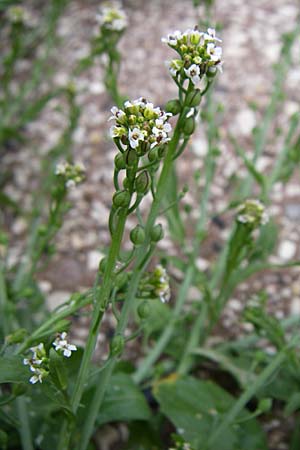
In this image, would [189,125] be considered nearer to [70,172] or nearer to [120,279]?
[120,279]

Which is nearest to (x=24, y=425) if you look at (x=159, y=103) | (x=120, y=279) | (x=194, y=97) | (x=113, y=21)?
(x=120, y=279)

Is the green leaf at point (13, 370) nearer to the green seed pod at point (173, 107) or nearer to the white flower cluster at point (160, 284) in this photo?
the white flower cluster at point (160, 284)

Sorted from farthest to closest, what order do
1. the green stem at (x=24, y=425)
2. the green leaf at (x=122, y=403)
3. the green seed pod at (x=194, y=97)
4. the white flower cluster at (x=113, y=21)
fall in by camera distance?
the white flower cluster at (x=113, y=21) → the green leaf at (x=122, y=403) → the green stem at (x=24, y=425) → the green seed pod at (x=194, y=97)

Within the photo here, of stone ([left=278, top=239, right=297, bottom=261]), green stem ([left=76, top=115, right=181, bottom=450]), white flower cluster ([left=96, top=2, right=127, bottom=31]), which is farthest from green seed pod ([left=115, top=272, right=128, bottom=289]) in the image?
stone ([left=278, top=239, right=297, bottom=261])

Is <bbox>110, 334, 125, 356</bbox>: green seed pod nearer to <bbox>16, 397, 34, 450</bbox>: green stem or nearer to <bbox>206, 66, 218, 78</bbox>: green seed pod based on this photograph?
<bbox>16, 397, 34, 450</bbox>: green stem

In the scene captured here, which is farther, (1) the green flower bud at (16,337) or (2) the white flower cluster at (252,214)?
(2) the white flower cluster at (252,214)

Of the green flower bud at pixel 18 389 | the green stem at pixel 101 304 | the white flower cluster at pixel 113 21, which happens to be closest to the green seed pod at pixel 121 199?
the green stem at pixel 101 304

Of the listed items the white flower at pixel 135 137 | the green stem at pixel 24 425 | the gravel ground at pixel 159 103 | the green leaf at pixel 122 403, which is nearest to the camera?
the white flower at pixel 135 137
